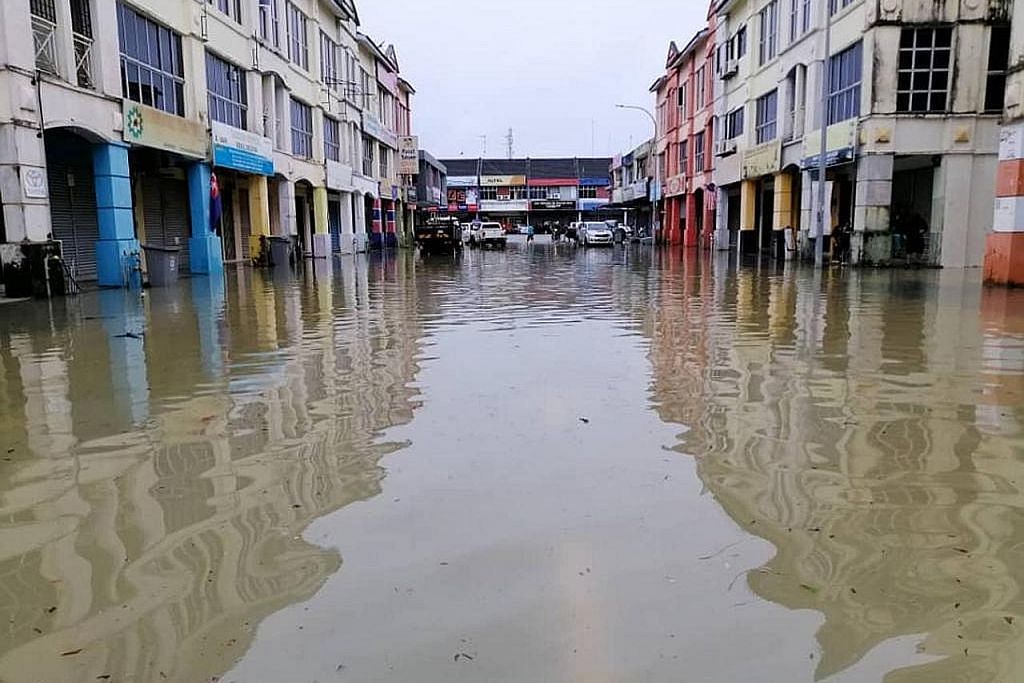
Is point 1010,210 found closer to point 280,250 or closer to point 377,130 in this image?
point 280,250

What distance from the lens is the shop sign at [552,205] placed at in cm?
10538

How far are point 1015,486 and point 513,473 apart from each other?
2.93 metres

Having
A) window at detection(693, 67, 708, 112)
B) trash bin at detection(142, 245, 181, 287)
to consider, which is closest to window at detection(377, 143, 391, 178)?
window at detection(693, 67, 708, 112)

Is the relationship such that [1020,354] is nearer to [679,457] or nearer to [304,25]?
[679,457]

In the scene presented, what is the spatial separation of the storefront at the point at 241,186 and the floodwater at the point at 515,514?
1684 cm

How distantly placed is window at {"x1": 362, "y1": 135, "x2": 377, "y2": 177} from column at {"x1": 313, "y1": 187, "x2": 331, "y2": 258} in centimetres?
948

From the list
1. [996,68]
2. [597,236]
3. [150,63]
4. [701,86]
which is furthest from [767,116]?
[150,63]

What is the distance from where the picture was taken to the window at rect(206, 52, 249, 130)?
2523cm

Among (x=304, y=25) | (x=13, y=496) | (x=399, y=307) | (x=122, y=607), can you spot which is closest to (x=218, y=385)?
(x=13, y=496)

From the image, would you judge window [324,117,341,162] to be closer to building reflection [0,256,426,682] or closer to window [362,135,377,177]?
window [362,135,377,177]

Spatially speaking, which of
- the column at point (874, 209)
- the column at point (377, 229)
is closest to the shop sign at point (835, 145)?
Result: the column at point (874, 209)

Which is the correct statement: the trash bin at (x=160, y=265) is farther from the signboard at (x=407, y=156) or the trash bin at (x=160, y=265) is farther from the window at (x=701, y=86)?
the signboard at (x=407, y=156)

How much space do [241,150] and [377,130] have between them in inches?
908

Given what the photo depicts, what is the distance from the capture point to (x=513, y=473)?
16.5 ft
